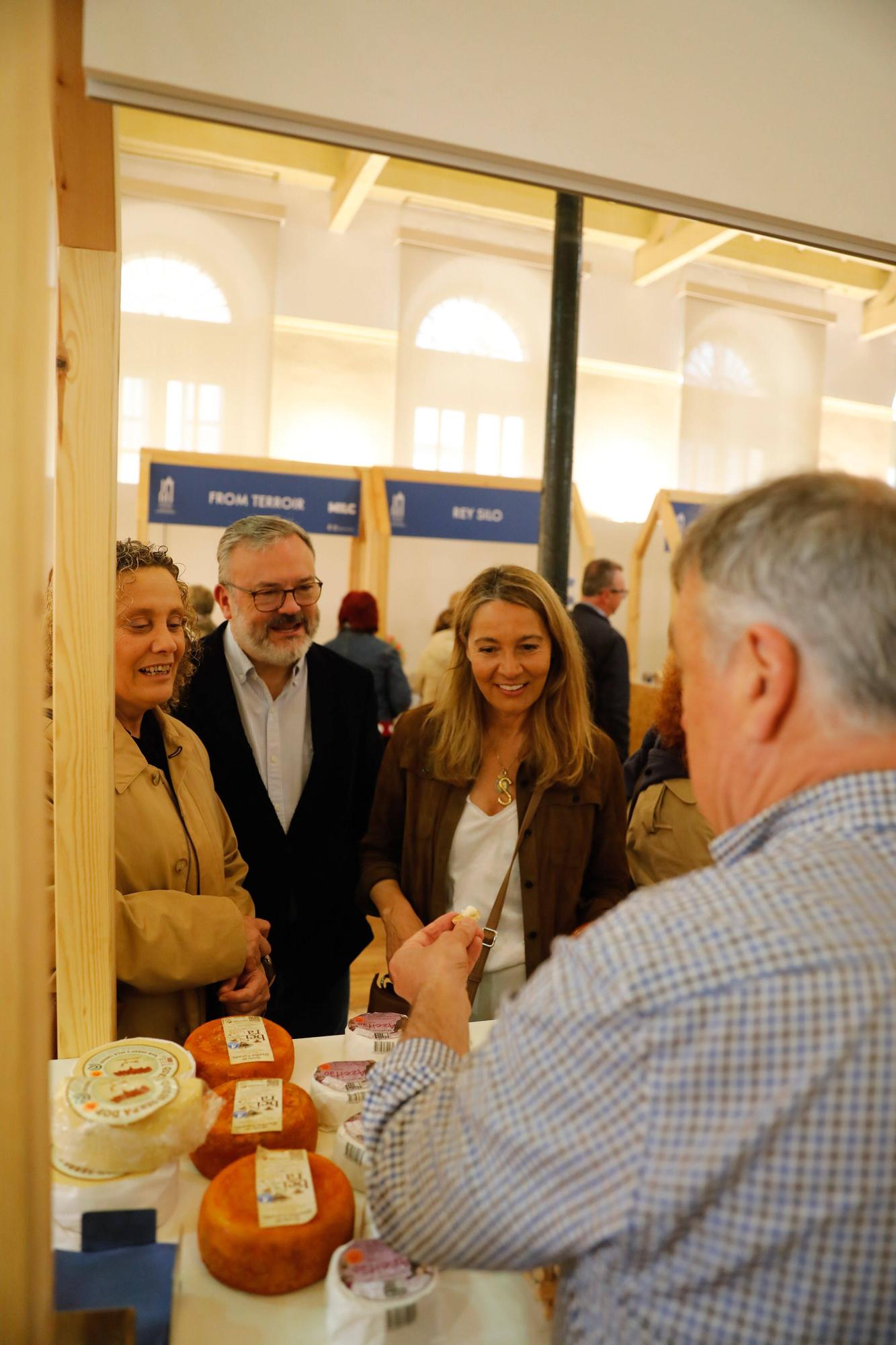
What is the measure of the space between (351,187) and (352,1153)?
10858 mm

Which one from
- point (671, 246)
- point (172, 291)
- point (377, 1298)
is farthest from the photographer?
point (671, 246)

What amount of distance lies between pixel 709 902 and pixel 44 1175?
595 millimetres

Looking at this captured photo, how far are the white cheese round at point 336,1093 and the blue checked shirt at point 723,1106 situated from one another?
1.98 ft

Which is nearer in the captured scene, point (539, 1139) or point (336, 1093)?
point (539, 1139)

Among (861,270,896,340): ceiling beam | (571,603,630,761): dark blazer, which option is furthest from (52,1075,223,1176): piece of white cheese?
(861,270,896,340): ceiling beam

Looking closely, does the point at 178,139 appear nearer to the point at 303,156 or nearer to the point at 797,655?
the point at 303,156

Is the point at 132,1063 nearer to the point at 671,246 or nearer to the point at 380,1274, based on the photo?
the point at 380,1274

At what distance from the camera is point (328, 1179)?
114 centimetres

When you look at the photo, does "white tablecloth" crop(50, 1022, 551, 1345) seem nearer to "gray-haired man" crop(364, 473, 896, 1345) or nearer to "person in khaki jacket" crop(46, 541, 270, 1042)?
"gray-haired man" crop(364, 473, 896, 1345)

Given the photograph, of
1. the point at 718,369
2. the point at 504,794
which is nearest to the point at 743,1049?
the point at 504,794

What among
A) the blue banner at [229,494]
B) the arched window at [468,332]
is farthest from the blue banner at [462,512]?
the arched window at [468,332]

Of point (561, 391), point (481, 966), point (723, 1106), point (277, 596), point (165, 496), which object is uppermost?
point (561, 391)

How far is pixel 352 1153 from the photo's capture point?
4.03 feet

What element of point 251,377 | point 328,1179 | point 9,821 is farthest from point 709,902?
point 251,377
